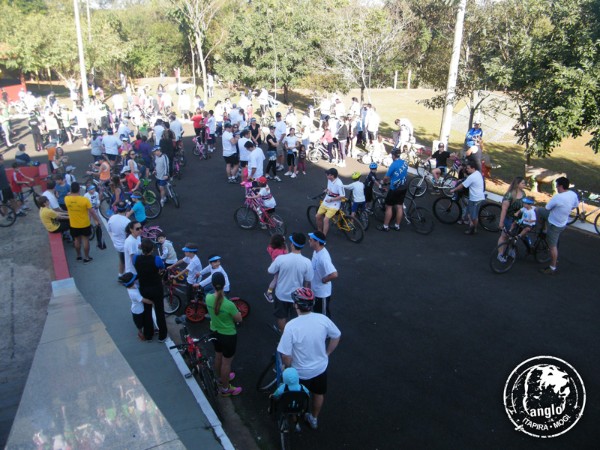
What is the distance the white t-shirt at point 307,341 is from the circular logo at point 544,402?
2.66m

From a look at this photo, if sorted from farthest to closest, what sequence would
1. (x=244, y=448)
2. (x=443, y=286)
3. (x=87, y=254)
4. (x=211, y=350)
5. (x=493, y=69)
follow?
(x=493, y=69) < (x=87, y=254) < (x=443, y=286) < (x=211, y=350) < (x=244, y=448)

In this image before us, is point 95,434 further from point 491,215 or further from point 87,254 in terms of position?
point 491,215

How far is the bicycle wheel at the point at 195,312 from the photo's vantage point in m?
8.02

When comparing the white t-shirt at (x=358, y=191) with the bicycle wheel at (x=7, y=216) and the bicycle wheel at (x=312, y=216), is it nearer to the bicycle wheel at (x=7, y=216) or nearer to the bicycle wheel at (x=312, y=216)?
the bicycle wheel at (x=312, y=216)

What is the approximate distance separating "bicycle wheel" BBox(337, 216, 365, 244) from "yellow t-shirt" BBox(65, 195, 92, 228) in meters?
5.68

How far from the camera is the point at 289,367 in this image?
5125mm

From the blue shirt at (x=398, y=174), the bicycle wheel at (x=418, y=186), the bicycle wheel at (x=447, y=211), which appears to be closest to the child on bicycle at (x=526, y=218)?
the bicycle wheel at (x=447, y=211)

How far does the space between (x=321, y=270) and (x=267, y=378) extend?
1.72 metres

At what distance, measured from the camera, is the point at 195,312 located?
804cm

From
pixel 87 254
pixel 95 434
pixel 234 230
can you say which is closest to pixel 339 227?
pixel 234 230

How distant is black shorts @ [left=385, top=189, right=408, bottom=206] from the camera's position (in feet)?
37.1

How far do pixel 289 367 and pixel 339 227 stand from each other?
646cm

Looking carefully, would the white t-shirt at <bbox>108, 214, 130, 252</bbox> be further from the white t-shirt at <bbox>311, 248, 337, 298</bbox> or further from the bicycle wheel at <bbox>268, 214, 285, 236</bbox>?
the white t-shirt at <bbox>311, 248, 337, 298</bbox>

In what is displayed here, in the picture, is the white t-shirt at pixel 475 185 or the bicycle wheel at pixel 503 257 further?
the white t-shirt at pixel 475 185
